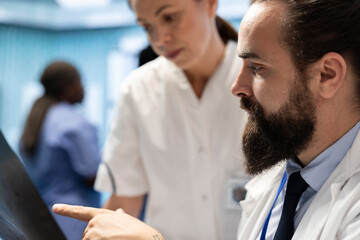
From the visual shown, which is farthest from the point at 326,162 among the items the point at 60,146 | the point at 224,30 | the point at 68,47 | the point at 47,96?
the point at 68,47

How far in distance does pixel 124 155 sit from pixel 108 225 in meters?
0.75

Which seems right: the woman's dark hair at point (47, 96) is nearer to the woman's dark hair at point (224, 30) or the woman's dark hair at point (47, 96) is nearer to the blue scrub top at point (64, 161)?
the blue scrub top at point (64, 161)

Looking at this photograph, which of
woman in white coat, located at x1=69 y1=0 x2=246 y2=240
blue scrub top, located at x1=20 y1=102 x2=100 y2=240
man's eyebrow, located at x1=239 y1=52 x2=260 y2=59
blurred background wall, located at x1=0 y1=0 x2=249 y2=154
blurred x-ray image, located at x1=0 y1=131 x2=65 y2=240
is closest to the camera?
blurred x-ray image, located at x1=0 y1=131 x2=65 y2=240

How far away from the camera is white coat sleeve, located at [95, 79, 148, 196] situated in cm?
159

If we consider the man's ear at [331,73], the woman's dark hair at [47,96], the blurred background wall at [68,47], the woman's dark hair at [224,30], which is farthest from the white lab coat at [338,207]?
the blurred background wall at [68,47]

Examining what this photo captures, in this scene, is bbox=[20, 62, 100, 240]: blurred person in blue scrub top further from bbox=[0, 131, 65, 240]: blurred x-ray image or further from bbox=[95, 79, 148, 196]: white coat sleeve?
bbox=[0, 131, 65, 240]: blurred x-ray image

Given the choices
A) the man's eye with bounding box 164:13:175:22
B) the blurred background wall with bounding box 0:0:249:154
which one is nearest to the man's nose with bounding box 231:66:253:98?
the man's eye with bounding box 164:13:175:22

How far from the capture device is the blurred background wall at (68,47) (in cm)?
618

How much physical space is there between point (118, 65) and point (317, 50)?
556 centimetres

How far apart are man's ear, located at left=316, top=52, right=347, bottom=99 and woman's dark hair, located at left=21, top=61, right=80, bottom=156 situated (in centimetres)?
216

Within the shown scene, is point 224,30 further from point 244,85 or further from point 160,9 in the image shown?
point 244,85

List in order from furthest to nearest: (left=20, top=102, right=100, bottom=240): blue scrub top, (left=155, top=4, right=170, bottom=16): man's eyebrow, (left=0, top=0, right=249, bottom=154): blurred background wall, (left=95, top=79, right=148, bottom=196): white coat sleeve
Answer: (left=0, top=0, right=249, bottom=154): blurred background wall → (left=20, top=102, right=100, bottom=240): blue scrub top → (left=95, top=79, right=148, bottom=196): white coat sleeve → (left=155, top=4, right=170, bottom=16): man's eyebrow

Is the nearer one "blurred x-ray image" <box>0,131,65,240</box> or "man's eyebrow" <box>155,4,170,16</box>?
"blurred x-ray image" <box>0,131,65,240</box>

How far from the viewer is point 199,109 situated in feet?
5.05
